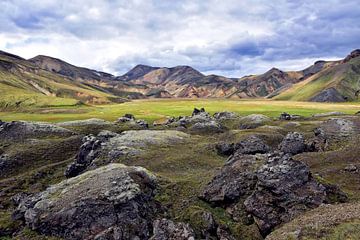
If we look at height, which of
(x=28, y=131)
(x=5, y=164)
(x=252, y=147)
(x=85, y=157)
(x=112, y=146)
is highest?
(x=252, y=147)

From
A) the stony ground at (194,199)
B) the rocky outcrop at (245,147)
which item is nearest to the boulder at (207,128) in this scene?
the rocky outcrop at (245,147)

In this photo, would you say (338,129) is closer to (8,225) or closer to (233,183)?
(233,183)

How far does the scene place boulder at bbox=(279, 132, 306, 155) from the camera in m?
84.4

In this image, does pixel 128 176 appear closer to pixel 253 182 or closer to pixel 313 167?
pixel 253 182

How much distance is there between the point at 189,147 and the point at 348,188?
133ft

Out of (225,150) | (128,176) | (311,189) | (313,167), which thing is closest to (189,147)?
(225,150)

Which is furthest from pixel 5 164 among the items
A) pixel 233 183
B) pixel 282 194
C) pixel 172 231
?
pixel 282 194

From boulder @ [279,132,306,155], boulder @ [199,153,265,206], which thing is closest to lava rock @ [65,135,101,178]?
boulder @ [199,153,265,206]

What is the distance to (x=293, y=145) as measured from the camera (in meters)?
85.2

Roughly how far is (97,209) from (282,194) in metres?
23.6

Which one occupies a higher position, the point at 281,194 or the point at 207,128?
the point at 281,194

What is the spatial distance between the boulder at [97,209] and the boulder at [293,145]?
41.0 metres

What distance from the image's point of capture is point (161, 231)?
1705 inches

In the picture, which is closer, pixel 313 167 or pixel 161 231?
pixel 161 231
